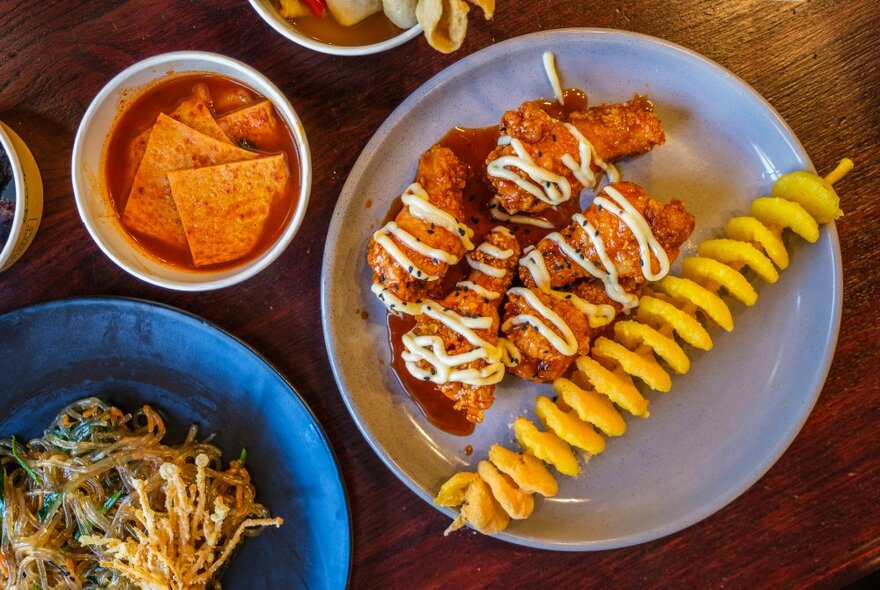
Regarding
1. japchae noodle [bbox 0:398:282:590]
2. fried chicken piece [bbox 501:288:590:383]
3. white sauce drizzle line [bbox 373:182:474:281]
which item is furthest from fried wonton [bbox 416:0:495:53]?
japchae noodle [bbox 0:398:282:590]

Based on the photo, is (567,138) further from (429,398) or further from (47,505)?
(47,505)

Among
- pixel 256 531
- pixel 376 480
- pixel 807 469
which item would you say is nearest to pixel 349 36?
pixel 376 480

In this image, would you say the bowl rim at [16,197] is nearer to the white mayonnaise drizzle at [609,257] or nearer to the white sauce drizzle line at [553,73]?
the white mayonnaise drizzle at [609,257]

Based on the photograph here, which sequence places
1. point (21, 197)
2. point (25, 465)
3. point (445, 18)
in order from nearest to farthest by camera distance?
point (445, 18) < point (21, 197) < point (25, 465)

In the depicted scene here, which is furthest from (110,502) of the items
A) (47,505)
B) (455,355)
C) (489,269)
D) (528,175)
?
(528,175)

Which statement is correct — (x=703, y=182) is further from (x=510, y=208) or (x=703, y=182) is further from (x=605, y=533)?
(x=605, y=533)

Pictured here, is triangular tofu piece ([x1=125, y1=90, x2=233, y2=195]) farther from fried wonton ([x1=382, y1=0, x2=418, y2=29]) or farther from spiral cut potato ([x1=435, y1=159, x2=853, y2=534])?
spiral cut potato ([x1=435, y1=159, x2=853, y2=534])
